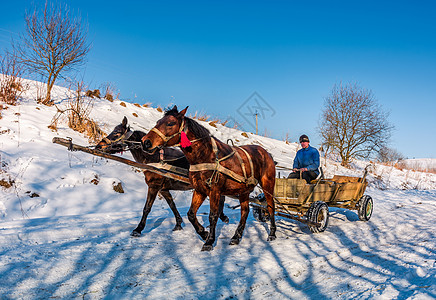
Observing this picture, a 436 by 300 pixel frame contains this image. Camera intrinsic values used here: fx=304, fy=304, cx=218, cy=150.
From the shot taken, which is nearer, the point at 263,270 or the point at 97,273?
the point at 97,273

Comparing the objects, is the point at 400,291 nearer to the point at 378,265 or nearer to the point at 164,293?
the point at 378,265

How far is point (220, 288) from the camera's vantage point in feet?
11.2

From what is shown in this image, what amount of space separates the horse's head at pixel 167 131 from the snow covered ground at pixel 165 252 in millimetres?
1628

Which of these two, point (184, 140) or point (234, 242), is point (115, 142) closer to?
point (184, 140)

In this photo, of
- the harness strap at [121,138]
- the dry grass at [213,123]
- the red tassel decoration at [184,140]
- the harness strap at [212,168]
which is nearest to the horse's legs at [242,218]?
the harness strap at [212,168]

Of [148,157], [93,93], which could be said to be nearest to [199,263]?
[148,157]

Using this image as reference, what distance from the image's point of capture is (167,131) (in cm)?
451

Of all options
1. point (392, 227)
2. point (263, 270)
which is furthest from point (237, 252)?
point (392, 227)

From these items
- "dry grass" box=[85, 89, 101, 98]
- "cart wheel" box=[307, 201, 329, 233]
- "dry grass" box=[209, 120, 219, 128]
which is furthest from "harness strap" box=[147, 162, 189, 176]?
"dry grass" box=[209, 120, 219, 128]

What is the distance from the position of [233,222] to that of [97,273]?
4.06 metres

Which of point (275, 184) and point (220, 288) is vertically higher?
point (275, 184)

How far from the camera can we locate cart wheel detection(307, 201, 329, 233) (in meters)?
6.13

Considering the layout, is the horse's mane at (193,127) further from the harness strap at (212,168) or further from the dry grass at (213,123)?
the dry grass at (213,123)

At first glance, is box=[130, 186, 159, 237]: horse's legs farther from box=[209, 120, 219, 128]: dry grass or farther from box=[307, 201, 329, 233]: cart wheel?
box=[209, 120, 219, 128]: dry grass
